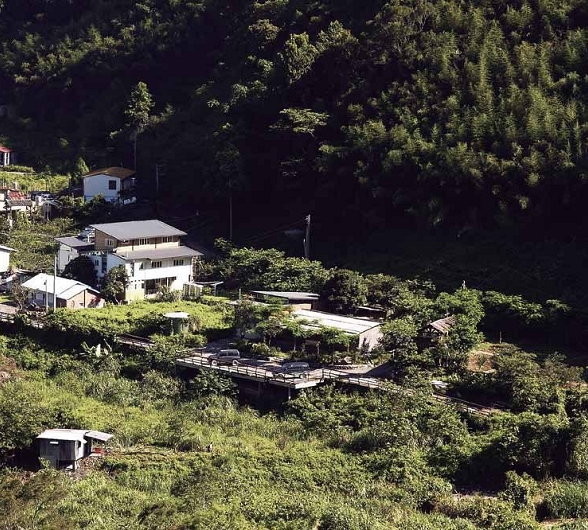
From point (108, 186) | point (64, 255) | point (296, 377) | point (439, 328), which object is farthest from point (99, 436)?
point (108, 186)

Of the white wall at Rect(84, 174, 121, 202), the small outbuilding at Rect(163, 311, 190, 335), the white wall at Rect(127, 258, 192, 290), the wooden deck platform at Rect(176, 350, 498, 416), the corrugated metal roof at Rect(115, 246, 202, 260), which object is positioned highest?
the white wall at Rect(84, 174, 121, 202)

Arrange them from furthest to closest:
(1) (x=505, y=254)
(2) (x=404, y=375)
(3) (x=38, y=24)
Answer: (3) (x=38, y=24) < (1) (x=505, y=254) < (2) (x=404, y=375)

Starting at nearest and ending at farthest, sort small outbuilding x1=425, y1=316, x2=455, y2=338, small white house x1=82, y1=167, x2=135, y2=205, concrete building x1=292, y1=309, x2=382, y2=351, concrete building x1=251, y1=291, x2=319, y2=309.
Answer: small outbuilding x1=425, y1=316, x2=455, y2=338
concrete building x1=292, y1=309, x2=382, y2=351
concrete building x1=251, y1=291, x2=319, y2=309
small white house x1=82, y1=167, x2=135, y2=205

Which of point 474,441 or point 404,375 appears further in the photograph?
point 404,375

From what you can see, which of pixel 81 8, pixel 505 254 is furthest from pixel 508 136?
pixel 81 8

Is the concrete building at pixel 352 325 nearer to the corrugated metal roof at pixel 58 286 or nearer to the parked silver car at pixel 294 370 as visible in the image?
the parked silver car at pixel 294 370

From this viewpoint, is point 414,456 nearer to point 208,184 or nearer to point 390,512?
point 390,512

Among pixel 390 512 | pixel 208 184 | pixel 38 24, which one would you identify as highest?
pixel 38 24

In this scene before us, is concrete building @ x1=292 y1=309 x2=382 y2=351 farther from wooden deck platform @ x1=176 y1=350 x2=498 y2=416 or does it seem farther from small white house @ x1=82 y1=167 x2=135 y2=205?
small white house @ x1=82 y1=167 x2=135 y2=205

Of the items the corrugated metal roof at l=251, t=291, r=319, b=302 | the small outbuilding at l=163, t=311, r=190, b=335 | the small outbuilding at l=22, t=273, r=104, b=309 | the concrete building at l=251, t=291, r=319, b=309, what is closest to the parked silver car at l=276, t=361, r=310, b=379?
the concrete building at l=251, t=291, r=319, b=309
